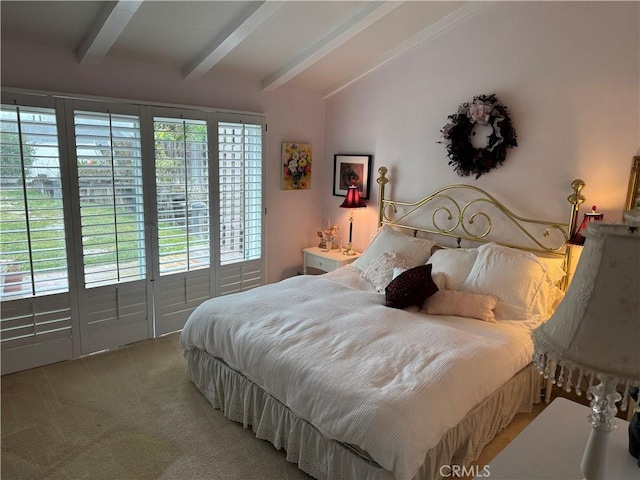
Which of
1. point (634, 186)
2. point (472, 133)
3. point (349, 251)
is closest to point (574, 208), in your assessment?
point (634, 186)

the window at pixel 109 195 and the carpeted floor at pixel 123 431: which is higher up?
the window at pixel 109 195

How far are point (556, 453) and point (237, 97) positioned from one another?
3651mm

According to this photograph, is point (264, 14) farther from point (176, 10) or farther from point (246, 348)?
point (246, 348)

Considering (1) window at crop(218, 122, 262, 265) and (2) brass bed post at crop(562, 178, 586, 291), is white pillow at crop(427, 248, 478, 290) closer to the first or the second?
(2) brass bed post at crop(562, 178, 586, 291)

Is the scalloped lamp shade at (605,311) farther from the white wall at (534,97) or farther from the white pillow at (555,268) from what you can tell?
the white wall at (534,97)

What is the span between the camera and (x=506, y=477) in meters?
1.46

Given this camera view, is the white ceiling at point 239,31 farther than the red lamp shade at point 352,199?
No

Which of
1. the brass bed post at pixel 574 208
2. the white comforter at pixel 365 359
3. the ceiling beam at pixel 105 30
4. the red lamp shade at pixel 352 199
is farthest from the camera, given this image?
the red lamp shade at pixel 352 199

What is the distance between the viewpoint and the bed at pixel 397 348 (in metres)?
1.95

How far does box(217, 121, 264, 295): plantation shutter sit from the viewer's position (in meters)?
4.03

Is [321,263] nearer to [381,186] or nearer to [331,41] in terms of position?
[381,186]

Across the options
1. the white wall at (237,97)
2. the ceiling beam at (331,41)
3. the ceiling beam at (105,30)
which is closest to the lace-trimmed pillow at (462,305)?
the ceiling beam at (331,41)

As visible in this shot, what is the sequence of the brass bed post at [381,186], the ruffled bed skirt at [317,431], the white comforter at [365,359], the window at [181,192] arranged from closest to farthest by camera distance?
the white comforter at [365,359], the ruffled bed skirt at [317,431], the window at [181,192], the brass bed post at [381,186]

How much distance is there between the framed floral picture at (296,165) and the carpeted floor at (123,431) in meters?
2.19
